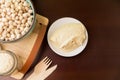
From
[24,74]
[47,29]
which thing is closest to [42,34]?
[47,29]

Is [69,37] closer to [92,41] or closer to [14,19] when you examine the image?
[92,41]

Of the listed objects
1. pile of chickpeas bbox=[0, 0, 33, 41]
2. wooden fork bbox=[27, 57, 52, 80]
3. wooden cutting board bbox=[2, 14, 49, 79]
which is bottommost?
wooden fork bbox=[27, 57, 52, 80]

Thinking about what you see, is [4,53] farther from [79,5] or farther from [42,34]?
[79,5]

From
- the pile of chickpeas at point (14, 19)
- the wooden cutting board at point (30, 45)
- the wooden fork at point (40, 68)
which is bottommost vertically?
the wooden fork at point (40, 68)

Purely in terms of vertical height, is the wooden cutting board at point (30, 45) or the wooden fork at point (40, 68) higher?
the wooden cutting board at point (30, 45)

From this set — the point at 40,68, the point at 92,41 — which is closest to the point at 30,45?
the point at 40,68
